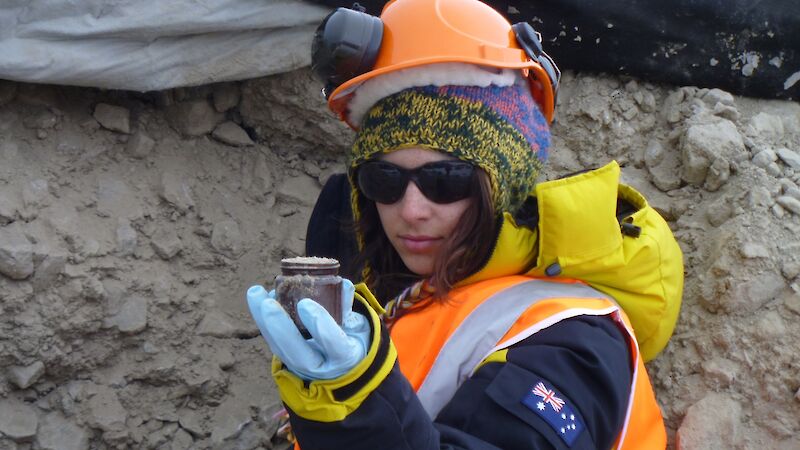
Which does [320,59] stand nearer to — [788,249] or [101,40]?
[101,40]

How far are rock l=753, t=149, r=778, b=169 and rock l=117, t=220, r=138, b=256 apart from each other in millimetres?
2141

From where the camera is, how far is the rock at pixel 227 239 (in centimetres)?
327

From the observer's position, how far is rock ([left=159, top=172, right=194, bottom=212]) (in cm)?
318

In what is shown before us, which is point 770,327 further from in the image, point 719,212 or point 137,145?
point 137,145

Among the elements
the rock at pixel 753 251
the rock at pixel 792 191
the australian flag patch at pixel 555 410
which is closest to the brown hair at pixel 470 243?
the australian flag patch at pixel 555 410

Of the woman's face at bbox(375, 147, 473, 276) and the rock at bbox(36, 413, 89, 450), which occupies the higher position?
the woman's face at bbox(375, 147, 473, 276)

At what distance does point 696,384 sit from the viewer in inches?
102

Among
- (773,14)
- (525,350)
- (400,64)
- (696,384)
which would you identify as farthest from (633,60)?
(525,350)

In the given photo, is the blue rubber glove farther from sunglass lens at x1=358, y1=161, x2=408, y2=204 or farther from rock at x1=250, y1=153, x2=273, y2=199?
rock at x1=250, y1=153, x2=273, y2=199

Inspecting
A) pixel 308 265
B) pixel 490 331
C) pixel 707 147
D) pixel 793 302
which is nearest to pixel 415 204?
pixel 490 331

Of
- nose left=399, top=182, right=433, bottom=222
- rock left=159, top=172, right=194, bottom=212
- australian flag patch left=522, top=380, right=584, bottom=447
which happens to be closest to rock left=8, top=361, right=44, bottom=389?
rock left=159, top=172, right=194, bottom=212

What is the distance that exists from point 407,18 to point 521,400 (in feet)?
3.24

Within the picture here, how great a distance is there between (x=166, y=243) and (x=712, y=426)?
6.33 ft

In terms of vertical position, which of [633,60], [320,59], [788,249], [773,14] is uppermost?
[320,59]
